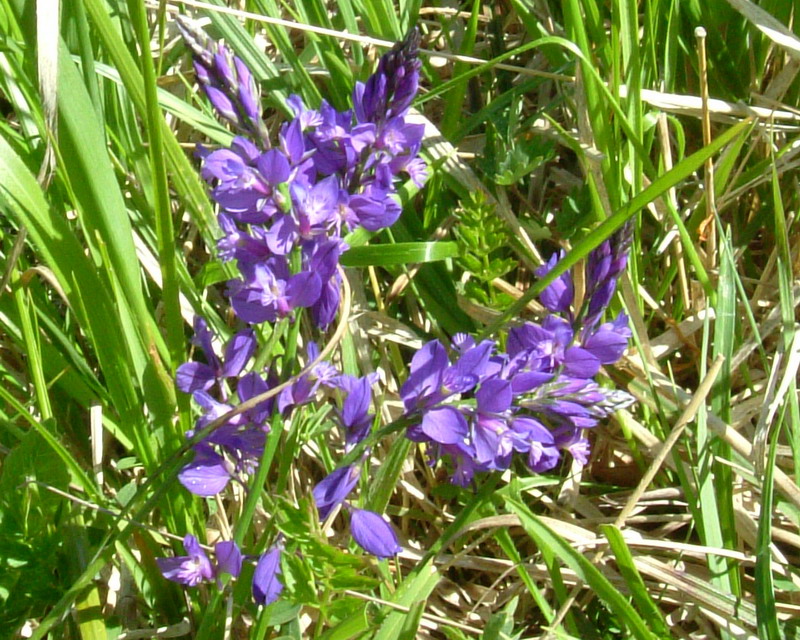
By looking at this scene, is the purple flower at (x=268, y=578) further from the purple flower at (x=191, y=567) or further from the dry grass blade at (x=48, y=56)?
the dry grass blade at (x=48, y=56)

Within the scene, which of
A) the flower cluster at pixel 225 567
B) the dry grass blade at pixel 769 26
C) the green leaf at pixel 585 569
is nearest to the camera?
the flower cluster at pixel 225 567

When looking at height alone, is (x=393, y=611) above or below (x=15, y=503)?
below

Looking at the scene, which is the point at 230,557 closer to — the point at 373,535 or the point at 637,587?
the point at 373,535

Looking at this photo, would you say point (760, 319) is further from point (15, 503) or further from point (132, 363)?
point (15, 503)

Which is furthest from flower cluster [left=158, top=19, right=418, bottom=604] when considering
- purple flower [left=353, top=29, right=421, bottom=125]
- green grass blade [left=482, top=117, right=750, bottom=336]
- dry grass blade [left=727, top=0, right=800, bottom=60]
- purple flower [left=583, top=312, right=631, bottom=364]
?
dry grass blade [left=727, top=0, right=800, bottom=60]

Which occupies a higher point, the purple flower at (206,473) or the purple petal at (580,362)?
the purple petal at (580,362)

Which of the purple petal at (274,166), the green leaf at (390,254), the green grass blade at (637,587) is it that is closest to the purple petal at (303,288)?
the purple petal at (274,166)

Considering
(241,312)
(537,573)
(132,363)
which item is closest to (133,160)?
(132,363)

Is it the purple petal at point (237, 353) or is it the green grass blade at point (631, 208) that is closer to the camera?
the green grass blade at point (631, 208)

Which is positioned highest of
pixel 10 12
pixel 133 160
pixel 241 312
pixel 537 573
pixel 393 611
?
pixel 10 12
